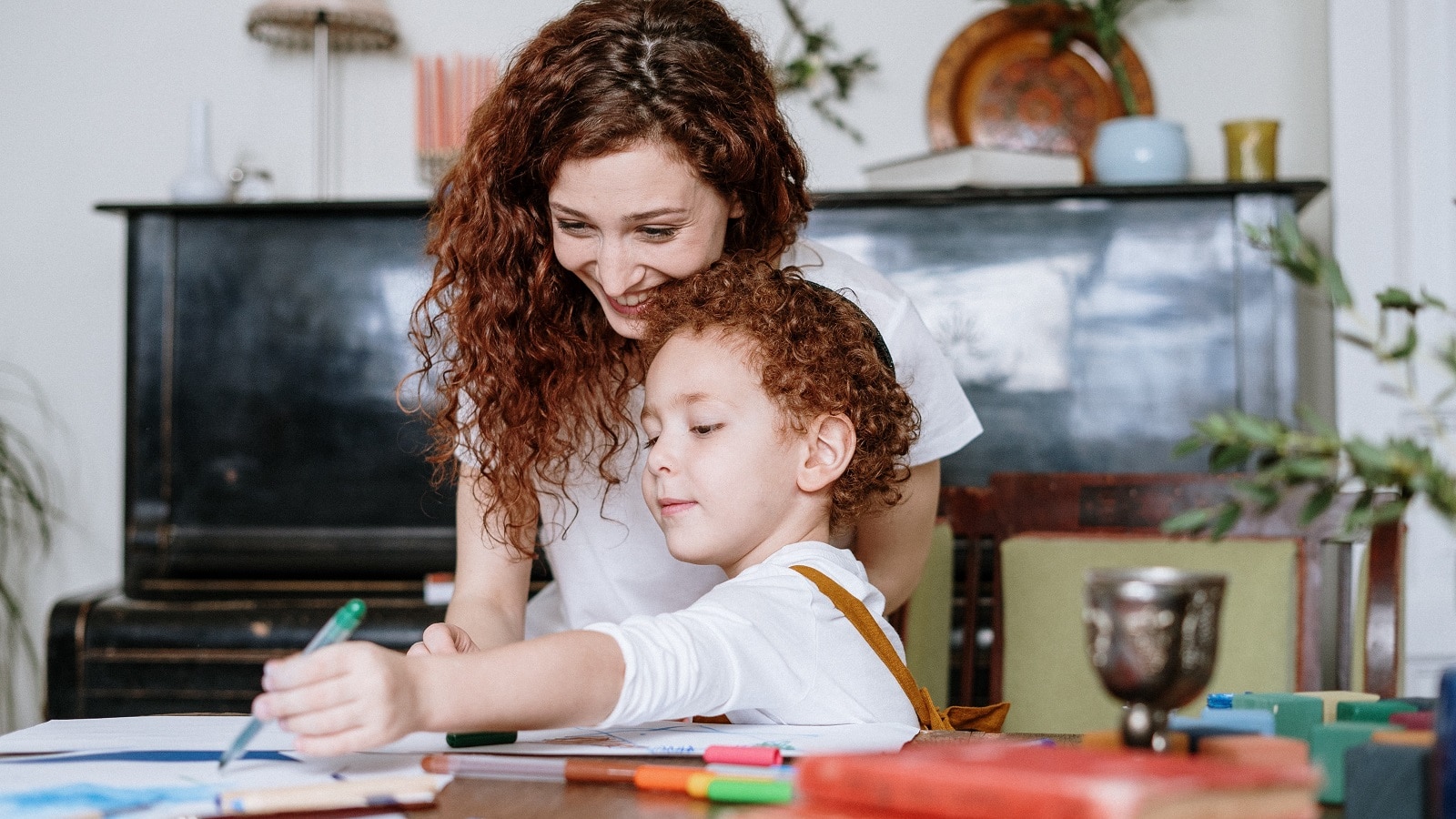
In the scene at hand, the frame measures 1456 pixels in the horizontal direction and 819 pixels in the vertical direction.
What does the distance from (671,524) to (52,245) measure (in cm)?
251

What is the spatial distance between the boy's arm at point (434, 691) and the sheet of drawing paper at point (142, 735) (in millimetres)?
201

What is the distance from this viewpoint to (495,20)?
2990 mm

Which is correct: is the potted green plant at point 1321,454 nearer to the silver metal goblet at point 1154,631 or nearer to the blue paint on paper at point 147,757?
the silver metal goblet at point 1154,631

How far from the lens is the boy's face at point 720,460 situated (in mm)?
1123

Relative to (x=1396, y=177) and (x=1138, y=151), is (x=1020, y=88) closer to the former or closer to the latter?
(x=1138, y=151)

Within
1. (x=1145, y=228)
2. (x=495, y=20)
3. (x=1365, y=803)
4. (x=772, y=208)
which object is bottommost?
(x=1365, y=803)

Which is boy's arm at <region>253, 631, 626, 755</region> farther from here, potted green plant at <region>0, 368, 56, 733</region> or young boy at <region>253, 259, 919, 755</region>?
potted green plant at <region>0, 368, 56, 733</region>

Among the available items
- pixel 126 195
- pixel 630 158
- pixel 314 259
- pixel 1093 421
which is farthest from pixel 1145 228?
pixel 126 195

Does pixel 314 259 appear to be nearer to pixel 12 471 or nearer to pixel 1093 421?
pixel 12 471

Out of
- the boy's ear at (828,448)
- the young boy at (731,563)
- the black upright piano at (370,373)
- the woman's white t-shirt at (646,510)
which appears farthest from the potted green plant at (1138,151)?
the boy's ear at (828,448)

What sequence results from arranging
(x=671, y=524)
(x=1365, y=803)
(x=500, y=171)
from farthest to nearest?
1. (x=500, y=171)
2. (x=671, y=524)
3. (x=1365, y=803)

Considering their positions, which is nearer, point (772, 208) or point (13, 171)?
point (772, 208)

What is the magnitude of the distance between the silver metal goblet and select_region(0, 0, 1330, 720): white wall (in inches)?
95.9

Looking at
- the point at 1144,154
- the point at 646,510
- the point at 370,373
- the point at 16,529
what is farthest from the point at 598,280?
the point at 16,529
